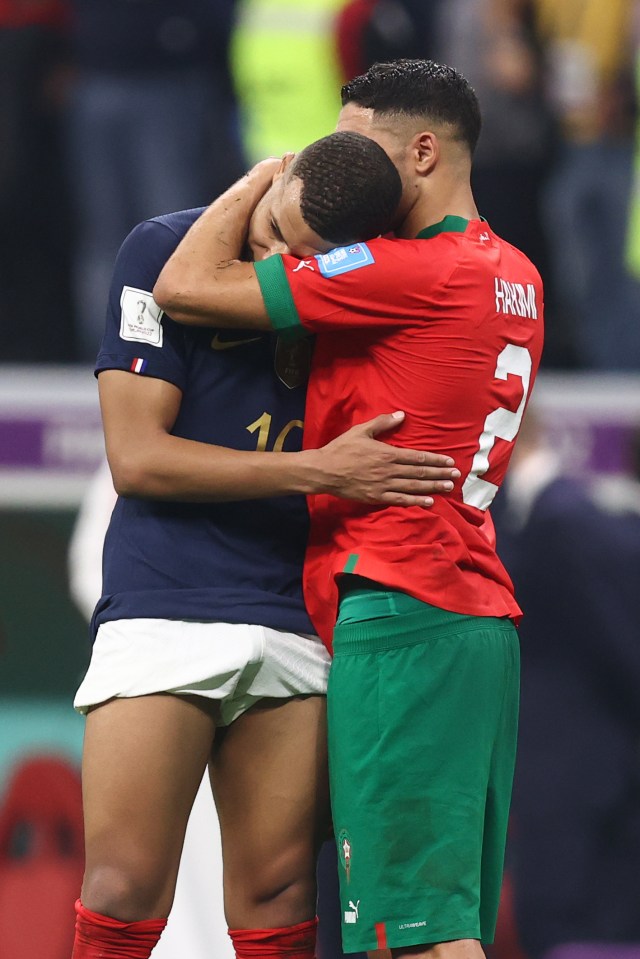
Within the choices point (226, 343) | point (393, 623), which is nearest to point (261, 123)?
point (226, 343)

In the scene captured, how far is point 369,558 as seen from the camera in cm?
270

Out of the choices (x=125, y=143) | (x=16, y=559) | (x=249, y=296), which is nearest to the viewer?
(x=249, y=296)

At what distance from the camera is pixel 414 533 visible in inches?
107

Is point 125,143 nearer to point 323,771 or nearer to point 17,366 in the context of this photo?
point 17,366

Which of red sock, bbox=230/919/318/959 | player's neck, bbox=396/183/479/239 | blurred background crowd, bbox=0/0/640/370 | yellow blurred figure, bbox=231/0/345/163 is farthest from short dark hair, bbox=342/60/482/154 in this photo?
yellow blurred figure, bbox=231/0/345/163

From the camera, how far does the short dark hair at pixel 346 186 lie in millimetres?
2662

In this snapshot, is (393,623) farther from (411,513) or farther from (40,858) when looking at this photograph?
(40,858)

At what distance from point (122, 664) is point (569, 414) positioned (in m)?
3.36

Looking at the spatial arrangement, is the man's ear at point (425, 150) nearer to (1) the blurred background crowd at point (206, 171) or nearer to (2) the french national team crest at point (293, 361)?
(2) the french national team crest at point (293, 361)

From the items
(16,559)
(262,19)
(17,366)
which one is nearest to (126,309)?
(16,559)

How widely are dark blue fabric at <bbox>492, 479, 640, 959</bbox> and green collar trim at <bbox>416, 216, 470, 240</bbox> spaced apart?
2094mm

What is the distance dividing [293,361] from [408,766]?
0.80 m

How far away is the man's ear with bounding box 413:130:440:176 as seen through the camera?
2.81 metres

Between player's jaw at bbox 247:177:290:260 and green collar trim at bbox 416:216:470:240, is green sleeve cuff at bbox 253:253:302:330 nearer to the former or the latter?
player's jaw at bbox 247:177:290:260
